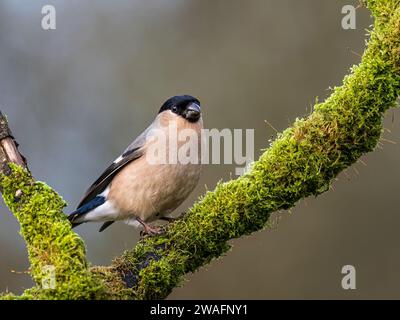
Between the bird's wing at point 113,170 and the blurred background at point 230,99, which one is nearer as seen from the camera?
the bird's wing at point 113,170

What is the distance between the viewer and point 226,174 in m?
8.87

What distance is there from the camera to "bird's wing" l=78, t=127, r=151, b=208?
5316mm

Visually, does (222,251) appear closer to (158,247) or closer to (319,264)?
(158,247)

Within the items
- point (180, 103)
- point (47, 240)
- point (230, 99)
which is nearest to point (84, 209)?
point (180, 103)

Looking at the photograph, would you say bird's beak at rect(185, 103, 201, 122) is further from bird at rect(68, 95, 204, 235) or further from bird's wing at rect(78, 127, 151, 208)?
bird's wing at rect(78, 127, 151, 208)

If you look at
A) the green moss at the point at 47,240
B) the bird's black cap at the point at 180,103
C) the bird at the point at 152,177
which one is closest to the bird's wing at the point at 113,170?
the bird at the point at 152,177

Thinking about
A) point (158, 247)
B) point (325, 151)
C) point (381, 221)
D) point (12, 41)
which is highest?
point (12, 41)

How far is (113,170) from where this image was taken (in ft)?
17.6

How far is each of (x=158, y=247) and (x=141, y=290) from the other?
35 cm

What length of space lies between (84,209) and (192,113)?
1.13 metres

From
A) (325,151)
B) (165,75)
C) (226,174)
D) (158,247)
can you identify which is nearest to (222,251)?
(158,247)

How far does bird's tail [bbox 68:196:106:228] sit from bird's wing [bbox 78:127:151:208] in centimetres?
5

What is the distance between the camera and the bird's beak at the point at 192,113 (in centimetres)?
532

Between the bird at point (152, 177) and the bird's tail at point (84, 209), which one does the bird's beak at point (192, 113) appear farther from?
the bird's tail at point (84, 209)
